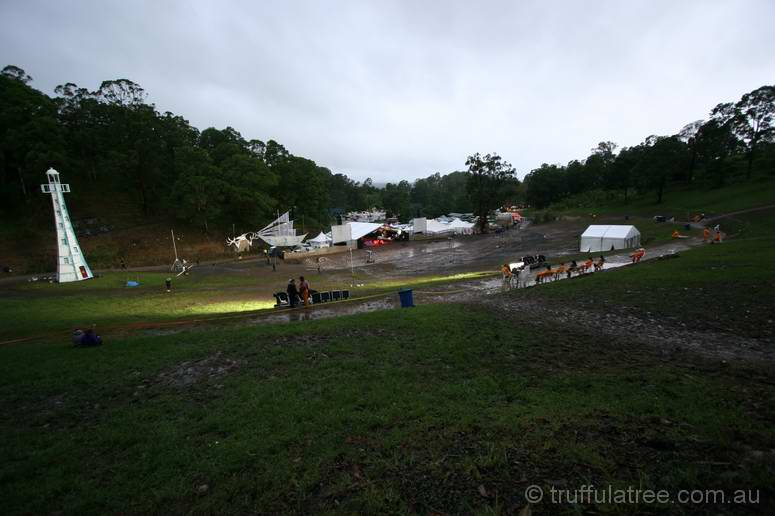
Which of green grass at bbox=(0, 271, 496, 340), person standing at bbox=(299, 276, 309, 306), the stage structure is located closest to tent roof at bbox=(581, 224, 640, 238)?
green grass at bbox=(0, 271, 496, 340)

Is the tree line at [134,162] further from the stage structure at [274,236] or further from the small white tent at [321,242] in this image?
the small white tent at [321,242]

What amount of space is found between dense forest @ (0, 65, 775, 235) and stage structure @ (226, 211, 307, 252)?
3.43 metres

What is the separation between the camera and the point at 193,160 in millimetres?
40781

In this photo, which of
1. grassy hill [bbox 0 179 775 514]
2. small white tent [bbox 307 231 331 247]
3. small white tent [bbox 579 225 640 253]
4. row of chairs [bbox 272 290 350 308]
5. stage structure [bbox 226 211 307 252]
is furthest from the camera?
small white tent [bbox 307 231 331 247]

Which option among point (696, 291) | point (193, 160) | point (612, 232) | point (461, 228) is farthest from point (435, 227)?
point (696, 291)

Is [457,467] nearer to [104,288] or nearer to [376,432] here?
[376,432]

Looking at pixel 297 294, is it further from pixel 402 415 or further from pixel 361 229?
pixel 361 229

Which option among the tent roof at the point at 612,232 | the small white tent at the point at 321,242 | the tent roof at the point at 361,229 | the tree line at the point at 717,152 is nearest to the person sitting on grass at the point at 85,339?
the small white tent at the point at 321,242

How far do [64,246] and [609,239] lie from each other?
1748 inches

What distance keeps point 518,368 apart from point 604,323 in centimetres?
484

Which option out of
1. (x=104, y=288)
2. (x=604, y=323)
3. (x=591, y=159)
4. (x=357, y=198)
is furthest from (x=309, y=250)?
(x=591, y=159)

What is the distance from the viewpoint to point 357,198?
109 meters

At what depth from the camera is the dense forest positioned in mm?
36719

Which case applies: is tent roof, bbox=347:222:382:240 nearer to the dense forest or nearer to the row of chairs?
the dense forest
